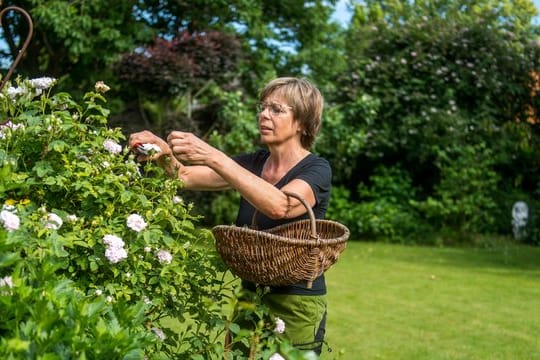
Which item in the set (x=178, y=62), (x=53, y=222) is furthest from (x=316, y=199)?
(x=178, y=62)

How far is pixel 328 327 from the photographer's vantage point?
636 centimetres

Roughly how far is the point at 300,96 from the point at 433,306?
4.81 m

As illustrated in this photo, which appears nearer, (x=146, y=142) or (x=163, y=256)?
(x=163, y=256)

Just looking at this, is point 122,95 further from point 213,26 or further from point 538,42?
point 538,42

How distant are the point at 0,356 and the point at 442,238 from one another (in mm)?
11968

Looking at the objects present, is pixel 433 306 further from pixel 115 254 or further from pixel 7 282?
pixel 7 282

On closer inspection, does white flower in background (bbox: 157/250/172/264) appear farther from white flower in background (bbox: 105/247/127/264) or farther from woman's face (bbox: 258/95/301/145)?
woman's face (bbox: 258/95/301/145)

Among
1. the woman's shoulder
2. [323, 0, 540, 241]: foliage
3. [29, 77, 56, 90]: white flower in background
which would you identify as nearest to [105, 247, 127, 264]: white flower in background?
[29, 77, 56, 90]: white flower in background

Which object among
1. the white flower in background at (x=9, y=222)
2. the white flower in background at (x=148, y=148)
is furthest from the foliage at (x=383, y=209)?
the white flower in background at (x=9, y=222)

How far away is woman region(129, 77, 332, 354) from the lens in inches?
112

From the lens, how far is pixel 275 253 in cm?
262

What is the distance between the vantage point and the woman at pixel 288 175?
2.85 m

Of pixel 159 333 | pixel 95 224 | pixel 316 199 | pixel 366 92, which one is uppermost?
pixel 366 92

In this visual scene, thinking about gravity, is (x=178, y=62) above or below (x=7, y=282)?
above
